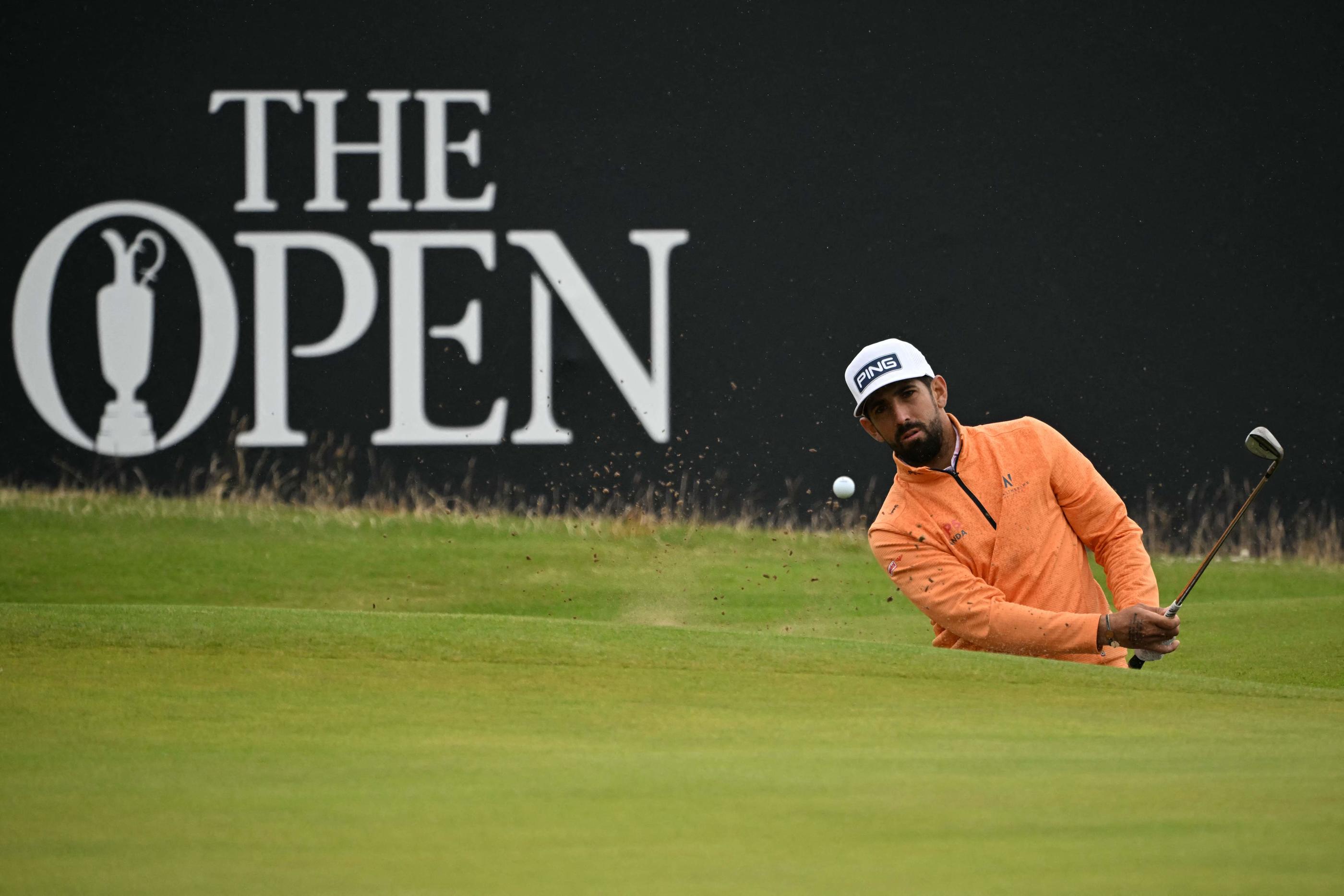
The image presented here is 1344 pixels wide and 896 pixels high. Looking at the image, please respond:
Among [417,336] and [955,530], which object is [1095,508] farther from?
[417,336]

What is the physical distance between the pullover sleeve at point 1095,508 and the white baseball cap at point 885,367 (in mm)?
300

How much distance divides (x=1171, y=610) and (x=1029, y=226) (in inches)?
186

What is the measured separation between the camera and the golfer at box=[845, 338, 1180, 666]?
3.49 meters

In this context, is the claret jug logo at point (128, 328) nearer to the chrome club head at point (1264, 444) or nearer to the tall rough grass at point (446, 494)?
the tall rough grass at point (446, 494)

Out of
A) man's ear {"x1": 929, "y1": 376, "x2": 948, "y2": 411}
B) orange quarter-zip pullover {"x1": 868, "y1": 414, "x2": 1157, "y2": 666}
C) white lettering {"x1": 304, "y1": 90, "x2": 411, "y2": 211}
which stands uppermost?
white lettering {"x1": 304, "y1": 90, "x2": 411, "y2": 211}

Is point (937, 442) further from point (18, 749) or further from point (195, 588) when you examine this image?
point (195, 588)

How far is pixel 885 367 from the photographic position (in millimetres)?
3490

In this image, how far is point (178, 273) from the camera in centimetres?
754

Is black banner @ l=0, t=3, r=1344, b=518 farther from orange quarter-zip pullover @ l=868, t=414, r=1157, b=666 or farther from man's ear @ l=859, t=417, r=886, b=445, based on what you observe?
orange quarter-zip pullover @ l=868, t=414, r=1157, b=666

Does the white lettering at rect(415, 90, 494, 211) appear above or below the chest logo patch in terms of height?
above

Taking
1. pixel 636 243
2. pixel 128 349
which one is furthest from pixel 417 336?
pixel 128 349

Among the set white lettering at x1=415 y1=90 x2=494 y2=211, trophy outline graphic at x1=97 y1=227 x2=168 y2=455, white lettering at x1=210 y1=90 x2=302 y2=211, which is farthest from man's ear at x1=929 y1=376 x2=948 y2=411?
trophy outline graphic at x1=97 y1=227 x2=168 y2=455

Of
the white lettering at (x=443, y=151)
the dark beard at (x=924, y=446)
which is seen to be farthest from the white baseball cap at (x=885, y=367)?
the white lettering at (x=443, y=151)

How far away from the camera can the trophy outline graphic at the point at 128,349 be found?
7551 mm
